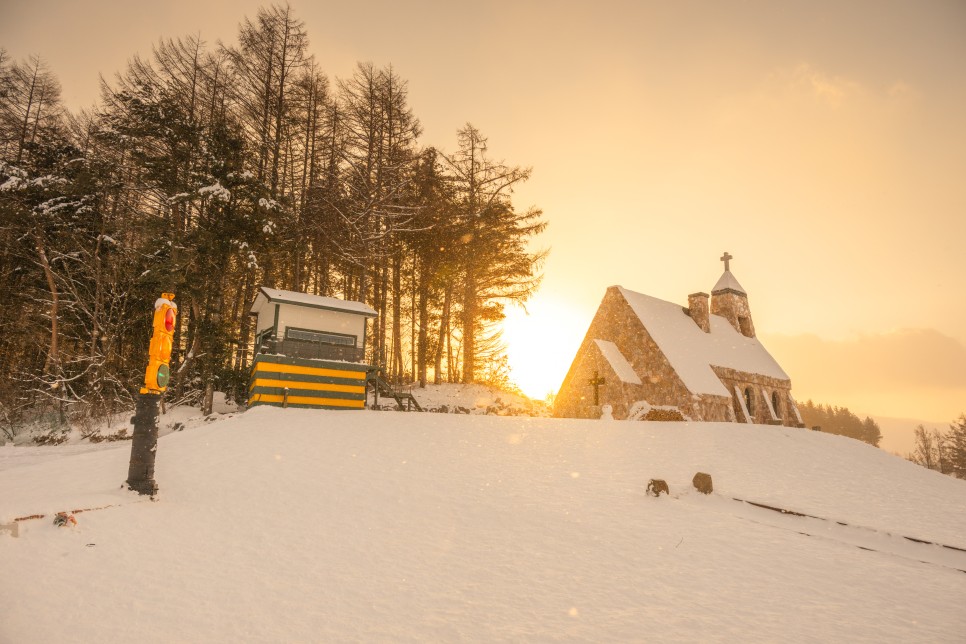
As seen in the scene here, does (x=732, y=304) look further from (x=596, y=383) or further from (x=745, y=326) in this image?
(x=596, y=383)

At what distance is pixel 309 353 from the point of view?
1673 cm

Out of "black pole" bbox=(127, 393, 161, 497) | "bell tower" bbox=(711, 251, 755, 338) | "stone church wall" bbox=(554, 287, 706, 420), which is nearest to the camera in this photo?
"black pole" bbox=(127, 393, 161, 497)

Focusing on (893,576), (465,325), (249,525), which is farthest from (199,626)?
(465,325)

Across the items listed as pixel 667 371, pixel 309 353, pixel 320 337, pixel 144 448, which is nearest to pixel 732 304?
pixel 667 371

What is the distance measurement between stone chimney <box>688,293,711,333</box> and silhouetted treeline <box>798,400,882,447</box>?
232 ft

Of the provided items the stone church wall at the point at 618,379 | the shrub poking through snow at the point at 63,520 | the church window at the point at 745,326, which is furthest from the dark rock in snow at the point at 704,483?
the church window at the point at 745,326

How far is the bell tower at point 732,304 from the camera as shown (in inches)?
1165

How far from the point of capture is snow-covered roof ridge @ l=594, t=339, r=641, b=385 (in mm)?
20047

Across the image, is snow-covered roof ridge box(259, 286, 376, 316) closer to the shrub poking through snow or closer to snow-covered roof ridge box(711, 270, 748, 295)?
the shrub poking through snow

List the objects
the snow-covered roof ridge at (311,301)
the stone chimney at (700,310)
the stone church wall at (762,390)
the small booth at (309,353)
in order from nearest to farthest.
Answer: the small booth at (309,353), the snow-covered roof ridge at (311,301), the stone church wall at (762,390), the stone chimney at (700,310)

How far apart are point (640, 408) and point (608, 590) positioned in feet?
52.3

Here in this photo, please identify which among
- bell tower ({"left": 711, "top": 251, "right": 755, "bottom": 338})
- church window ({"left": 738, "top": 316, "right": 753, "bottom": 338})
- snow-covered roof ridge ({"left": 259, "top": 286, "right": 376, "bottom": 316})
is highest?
bell tower ({"left": 711, "top": 251, "right": 755, "bottom": 338})

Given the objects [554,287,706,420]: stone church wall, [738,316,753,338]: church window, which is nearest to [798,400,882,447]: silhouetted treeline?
[738,316,753,338]: church window

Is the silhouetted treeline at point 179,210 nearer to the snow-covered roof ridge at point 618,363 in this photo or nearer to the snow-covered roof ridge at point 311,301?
the snow-covered roof ridge at point 311,301
